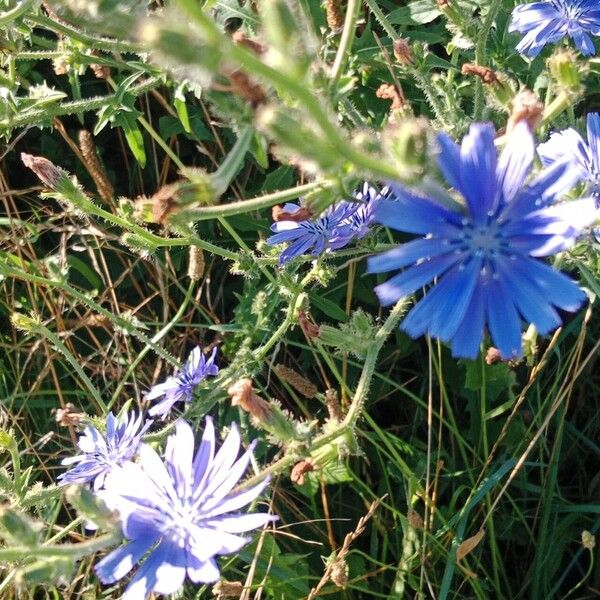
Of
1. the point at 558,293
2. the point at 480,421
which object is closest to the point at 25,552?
the point at 558,293

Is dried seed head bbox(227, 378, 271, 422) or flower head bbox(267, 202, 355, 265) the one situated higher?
flower head bbox(267, 202, 355, 265)

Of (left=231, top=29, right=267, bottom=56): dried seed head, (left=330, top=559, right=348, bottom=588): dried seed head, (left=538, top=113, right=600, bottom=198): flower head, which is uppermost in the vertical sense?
(left=231, top=29, right=267, bottom=56): dried seed head

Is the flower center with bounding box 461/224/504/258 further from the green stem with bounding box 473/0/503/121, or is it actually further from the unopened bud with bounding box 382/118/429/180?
the green stem with bounding box 473/0/503/121

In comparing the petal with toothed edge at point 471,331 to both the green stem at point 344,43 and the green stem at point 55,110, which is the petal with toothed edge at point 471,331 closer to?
the green stem at point 344,43

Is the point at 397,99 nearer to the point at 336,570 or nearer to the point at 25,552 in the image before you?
the point at 336,570

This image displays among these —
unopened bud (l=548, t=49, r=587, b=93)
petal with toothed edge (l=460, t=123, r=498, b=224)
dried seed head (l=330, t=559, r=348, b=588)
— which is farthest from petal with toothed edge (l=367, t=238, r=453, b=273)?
dried seed head (l=330, t=559, r=348, b=588)
